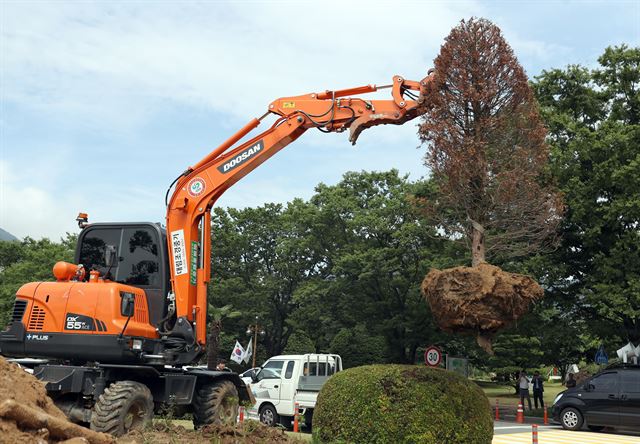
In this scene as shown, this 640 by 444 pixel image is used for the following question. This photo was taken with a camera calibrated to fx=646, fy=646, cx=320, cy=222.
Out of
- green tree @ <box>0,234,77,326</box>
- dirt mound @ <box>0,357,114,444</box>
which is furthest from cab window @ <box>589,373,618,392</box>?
green tree @ <box>0,234,77,326</box>

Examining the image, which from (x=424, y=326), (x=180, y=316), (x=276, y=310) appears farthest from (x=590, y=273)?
(x=276, y=310)

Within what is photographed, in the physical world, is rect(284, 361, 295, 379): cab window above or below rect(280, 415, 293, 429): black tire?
above

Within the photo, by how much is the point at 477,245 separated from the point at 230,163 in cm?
510

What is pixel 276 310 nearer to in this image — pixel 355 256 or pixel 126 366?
pixel 355 256

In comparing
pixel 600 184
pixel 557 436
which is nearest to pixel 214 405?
pixel 557 436

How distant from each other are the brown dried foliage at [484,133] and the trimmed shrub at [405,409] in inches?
77.5

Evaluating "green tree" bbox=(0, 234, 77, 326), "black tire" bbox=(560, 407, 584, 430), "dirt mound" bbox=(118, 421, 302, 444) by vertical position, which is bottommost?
"black tire" bbox=(560, 407, 584, 430)

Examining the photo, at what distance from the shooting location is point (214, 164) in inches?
488

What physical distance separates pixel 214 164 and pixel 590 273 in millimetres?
17546

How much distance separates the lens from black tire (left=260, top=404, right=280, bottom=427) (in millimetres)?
17781

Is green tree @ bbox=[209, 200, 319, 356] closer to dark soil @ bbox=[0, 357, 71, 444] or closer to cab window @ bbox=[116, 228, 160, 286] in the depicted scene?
cab window @ bbox=[116, 228, 160, 286]

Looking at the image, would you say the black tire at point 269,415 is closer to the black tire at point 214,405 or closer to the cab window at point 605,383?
the black tire at point 214,405

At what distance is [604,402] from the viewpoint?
741 inches

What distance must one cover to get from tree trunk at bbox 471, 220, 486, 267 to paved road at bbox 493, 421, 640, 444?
6.83 metres
